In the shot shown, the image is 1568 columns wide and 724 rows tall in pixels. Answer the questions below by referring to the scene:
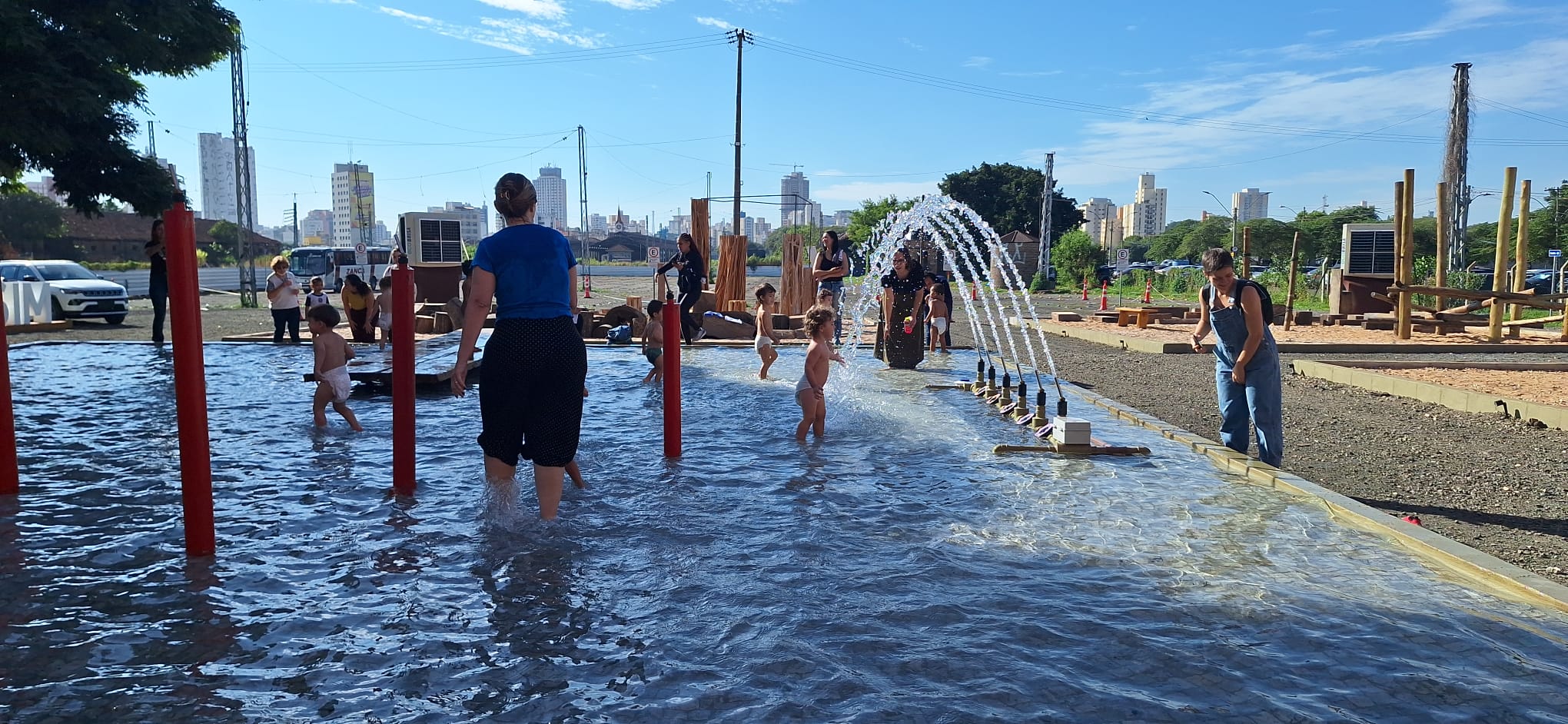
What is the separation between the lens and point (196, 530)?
15.7 ft

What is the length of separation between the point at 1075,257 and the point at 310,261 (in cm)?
4016

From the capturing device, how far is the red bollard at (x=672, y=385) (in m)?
7.18

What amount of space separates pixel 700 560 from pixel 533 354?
127cm

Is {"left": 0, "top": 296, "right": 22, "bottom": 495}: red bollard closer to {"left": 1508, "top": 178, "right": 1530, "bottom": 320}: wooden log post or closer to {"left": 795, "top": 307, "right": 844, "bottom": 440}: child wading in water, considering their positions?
{"left": 795, "top": 307, "right": 844, "bottom": 440}: child wading in water

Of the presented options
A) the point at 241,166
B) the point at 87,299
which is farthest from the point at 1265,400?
the point at 241,166

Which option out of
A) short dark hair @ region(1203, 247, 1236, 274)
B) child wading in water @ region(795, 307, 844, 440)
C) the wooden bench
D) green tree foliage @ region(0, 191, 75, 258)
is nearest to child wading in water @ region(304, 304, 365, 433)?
child wading in water @ region(795, 307, 844, 440)

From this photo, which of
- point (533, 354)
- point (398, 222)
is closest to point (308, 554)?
point (533, 354)

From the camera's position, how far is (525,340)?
4867 mm

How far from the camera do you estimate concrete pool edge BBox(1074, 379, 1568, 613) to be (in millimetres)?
4402

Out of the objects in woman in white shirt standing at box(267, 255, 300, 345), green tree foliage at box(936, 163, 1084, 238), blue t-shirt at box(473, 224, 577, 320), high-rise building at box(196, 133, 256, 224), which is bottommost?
woman in white shirt standing at box(267, 255, 300, 345)

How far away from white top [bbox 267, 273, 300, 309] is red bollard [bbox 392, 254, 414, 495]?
1062 centimetres

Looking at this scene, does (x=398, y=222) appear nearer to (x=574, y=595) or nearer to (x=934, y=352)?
(x=934, y=352)

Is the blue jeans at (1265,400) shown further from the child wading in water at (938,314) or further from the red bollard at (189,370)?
the child wading in water at (938,314)

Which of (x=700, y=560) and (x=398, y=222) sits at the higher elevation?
(x=398, y=222)
